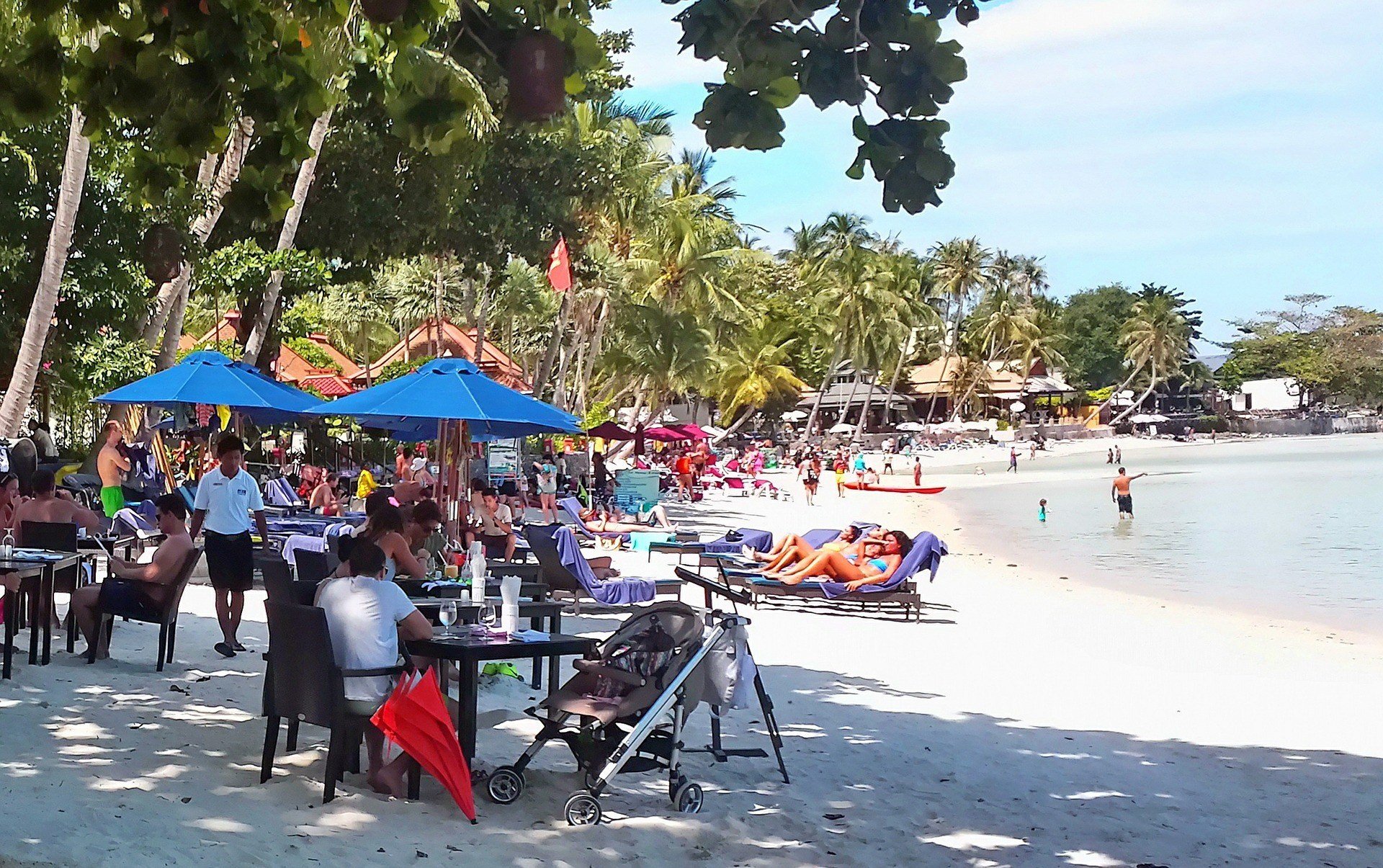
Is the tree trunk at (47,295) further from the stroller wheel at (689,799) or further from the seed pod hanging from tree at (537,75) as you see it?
the seed pod hanging from tree at (537,75)

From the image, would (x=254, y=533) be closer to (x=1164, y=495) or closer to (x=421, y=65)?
(x=421, y=65)

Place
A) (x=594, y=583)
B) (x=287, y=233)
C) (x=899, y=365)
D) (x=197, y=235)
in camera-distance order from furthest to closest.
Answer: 1. (x=899, y=365)
2. (x=287, y=233)
3. (x=197, y=235)
4. (x=594, y=583)

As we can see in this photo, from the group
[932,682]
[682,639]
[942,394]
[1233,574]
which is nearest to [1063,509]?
[1233,574]

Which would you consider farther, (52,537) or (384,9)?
(52,537)

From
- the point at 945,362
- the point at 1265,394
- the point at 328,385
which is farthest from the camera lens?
the point at 1265,394

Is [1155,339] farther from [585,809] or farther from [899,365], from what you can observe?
[585,809]

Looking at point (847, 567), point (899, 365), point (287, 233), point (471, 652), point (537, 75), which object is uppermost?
point (899, 365)

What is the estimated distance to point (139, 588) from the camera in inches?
298

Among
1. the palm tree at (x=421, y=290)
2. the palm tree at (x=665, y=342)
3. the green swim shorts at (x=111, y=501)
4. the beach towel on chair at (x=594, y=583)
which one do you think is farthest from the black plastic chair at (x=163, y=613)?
the palm tree at (x=665, y=342)

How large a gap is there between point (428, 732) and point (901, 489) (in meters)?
38.2

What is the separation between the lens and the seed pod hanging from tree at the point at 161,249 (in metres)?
15.3

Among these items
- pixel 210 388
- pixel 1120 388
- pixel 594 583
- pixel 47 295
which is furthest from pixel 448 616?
pixel 1120 388

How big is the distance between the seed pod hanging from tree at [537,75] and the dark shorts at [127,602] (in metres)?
4.84

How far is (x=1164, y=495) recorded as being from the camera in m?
43.4
